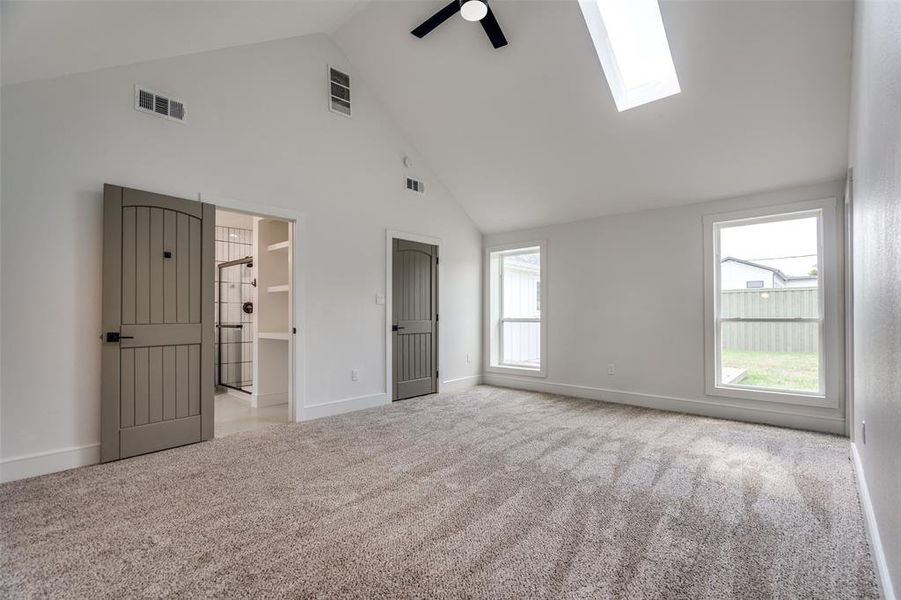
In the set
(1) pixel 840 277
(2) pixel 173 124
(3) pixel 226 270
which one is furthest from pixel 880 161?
(3) pixel 226 270

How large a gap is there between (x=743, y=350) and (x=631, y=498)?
283 cm

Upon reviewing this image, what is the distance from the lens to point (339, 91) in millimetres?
4570

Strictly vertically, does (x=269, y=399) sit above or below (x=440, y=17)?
below

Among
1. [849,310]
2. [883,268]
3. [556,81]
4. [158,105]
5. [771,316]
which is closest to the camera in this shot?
[883,268]

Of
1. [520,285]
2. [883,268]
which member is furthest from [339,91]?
[883,268]

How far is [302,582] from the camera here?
1.68 meters

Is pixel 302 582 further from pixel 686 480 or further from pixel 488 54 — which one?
pixel 488 54

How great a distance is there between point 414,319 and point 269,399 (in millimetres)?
1987

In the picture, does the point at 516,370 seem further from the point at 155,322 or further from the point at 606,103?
the point at 155,322

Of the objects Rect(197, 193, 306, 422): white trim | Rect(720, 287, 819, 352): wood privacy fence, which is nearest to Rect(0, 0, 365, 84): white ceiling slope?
Rect(197, 193, 306, 422): white trim

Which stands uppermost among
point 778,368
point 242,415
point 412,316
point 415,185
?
point 415,185

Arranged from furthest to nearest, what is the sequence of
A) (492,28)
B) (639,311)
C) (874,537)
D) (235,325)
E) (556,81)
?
(235,325), (639,311), (556,81), (492,28), (874,537)

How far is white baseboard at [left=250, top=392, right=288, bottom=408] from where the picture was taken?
491 cm

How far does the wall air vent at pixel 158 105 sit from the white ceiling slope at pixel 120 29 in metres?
0.22
